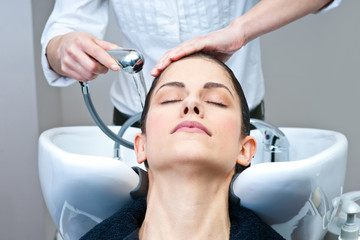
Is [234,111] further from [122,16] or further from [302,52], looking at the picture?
[302,52]

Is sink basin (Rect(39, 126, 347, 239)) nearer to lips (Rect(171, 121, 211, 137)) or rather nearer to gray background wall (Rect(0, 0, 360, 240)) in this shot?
lips (Rect(171, 121, 211, 137))

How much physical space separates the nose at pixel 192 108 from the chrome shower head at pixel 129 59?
5.3 inches

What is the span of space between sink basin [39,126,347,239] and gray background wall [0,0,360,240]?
0.90 metres

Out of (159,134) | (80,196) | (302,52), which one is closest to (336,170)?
(159,134)

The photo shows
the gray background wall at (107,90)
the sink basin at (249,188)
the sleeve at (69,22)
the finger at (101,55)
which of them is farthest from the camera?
the gray background wall at (107,90)

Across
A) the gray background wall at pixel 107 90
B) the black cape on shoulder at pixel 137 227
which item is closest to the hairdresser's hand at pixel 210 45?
the black cape on shoulder at pixel 137 227

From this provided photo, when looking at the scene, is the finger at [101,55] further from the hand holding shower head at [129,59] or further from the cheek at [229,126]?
the cheek at [229,126]

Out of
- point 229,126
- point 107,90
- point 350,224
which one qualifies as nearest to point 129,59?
point 229,126

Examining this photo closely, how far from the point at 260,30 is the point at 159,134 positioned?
42cm

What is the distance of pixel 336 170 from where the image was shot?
96 centimetres

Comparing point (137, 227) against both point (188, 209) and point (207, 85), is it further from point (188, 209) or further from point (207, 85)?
point (207, 85)

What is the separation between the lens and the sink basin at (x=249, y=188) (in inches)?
34.6

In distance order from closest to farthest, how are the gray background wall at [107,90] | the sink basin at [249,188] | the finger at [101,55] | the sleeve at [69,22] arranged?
1. the sink basin at [249,188]
2. the finger at [101,55]
3. the sleeve at [69,22]
4. the gray background wall at [107,90]

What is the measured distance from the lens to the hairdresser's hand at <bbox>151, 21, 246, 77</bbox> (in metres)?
1.07
